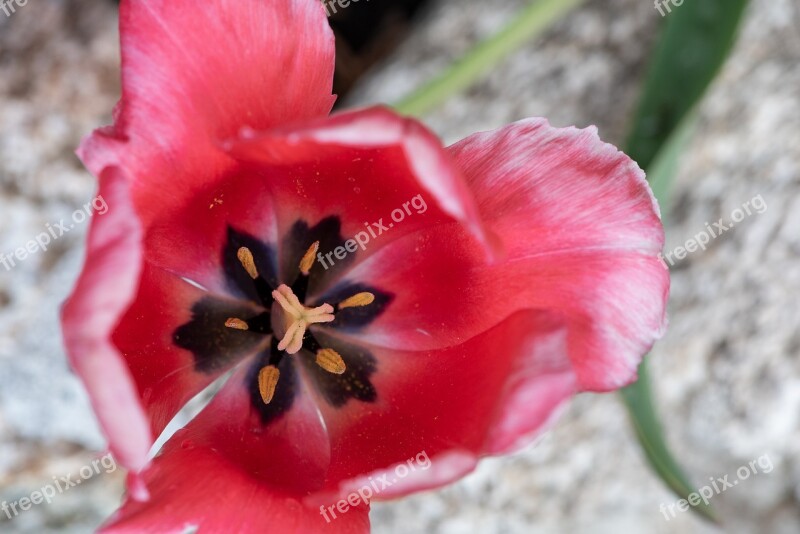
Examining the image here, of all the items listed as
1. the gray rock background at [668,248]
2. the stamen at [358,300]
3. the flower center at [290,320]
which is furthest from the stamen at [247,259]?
the gray rock background at [668,248]

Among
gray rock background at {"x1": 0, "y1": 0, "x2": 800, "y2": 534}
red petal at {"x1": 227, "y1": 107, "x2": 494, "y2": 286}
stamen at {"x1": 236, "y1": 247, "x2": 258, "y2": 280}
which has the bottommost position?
gray rock background at {"x1": 0, "y1": 0, "x2": 800, "y2": 534}

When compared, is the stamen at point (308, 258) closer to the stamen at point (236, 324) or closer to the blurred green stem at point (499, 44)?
the stamen at point (236, 324)

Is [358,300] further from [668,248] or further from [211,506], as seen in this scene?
[668,248]

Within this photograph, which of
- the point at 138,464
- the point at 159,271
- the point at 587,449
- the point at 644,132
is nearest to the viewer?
the point at 138,464

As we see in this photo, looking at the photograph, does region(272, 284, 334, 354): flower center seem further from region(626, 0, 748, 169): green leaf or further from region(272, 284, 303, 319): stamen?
region(626, 0, 748, 169): green leaf

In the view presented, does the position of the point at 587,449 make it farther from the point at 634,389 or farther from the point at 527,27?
the point at 527,27

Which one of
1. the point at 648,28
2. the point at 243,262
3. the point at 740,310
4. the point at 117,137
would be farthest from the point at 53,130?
the point at 740,310

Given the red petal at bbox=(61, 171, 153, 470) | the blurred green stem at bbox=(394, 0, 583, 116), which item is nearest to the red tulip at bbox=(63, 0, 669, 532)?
the red petal at bbox=(61, 171, 153, 470)
